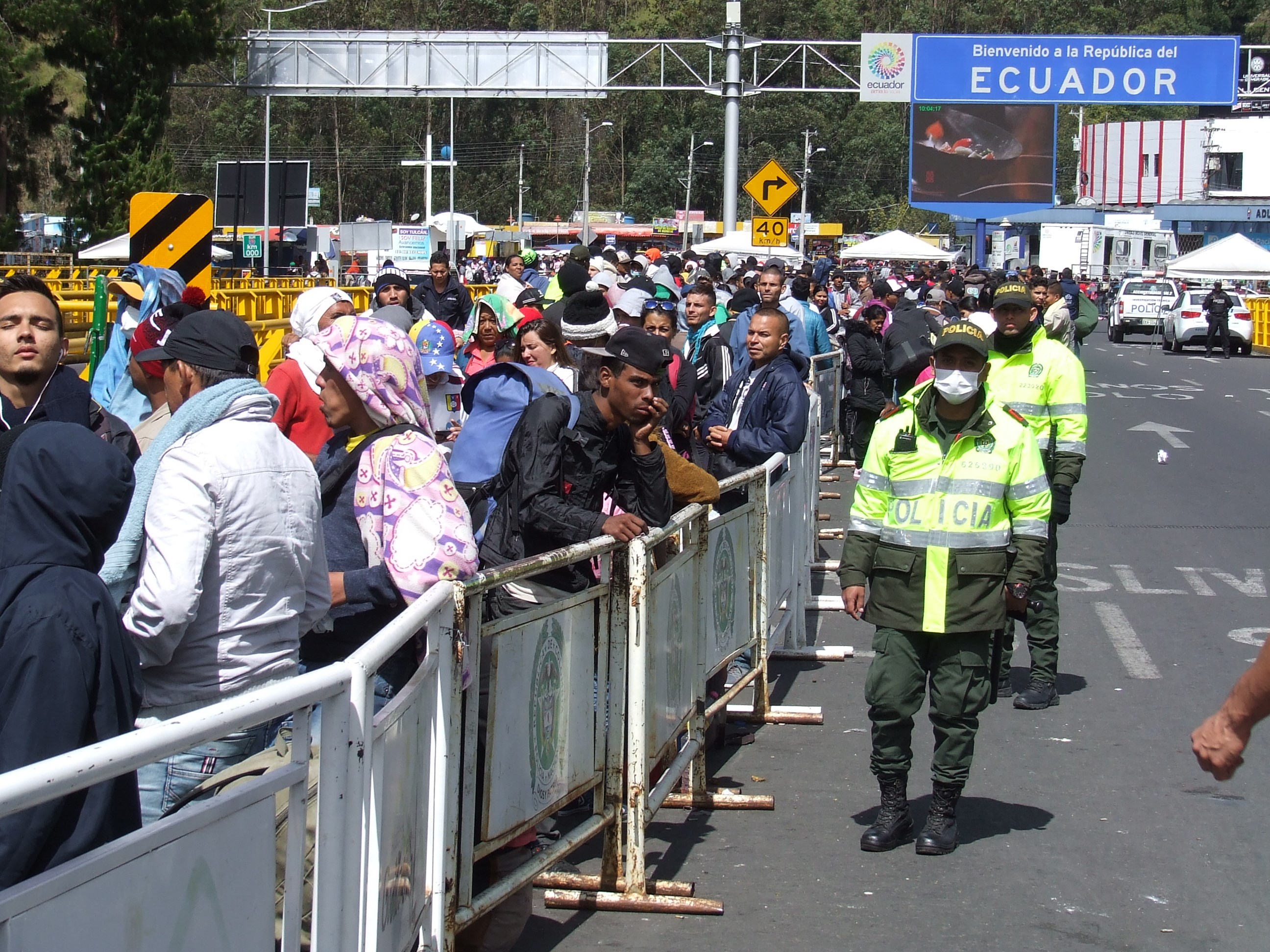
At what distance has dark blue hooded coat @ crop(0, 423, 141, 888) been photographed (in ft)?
8.48

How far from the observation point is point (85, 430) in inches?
115

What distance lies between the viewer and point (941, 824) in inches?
212

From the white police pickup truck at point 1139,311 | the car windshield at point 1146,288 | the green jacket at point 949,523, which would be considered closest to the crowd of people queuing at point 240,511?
the green jacket at point 949,523

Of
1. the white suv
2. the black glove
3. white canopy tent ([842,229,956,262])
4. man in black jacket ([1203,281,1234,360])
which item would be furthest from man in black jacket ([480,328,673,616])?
the white suv

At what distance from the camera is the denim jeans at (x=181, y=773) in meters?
3.29

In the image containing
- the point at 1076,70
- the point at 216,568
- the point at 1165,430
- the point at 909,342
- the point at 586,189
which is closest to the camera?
the point at 216,568

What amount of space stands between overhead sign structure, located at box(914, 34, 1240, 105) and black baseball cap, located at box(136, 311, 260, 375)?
30.0 meters

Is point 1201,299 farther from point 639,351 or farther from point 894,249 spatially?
point 639,351

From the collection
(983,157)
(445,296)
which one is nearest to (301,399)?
(445,296)

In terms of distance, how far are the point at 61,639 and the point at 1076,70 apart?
3306 centimetres

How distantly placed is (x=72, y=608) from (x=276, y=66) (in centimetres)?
2943

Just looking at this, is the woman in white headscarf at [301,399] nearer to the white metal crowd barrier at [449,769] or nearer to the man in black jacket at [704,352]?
the white metal crowd barrier at [449,769]

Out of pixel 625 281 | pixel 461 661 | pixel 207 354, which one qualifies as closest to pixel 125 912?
pixel 461 661

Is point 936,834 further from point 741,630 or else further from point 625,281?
point 625,281
